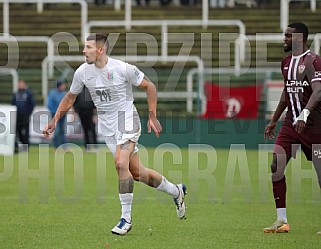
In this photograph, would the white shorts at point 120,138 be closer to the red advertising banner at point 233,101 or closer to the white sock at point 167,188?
the white sock at point 167,188

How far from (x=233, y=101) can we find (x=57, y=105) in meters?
5.58

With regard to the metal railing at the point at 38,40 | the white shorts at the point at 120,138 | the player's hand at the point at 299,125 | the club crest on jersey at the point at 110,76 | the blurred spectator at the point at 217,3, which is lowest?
the white shorts at the point at 120,138

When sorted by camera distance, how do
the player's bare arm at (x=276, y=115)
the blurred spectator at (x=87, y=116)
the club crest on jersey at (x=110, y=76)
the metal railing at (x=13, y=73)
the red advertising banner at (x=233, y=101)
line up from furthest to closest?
the metal railing at (x=13, y=73), the red advertising banner at (x=233, y=101), the blurred spectator at (x=87, y=116), the player's bare arm at (x=276, y=115), the club crest on jersey at (x=110, y=76)

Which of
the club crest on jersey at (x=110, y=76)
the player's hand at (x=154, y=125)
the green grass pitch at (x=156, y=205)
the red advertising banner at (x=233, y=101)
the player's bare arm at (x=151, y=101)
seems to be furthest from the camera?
the red advertising banner at (x=233, y=101)

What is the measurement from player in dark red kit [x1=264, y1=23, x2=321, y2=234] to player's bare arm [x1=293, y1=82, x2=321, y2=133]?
0.11 metres

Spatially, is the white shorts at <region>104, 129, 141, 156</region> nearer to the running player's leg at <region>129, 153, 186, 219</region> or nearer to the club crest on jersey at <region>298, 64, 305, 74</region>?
the running player's leg at <region>129, 153, 186, 219</region>

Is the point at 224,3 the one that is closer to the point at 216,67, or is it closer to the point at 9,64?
the point at 216,67

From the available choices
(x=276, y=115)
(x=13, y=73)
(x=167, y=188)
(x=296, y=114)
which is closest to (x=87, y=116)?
(x=13, y=73)

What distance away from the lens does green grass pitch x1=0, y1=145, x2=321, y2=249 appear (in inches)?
416

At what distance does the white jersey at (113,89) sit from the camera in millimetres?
11273

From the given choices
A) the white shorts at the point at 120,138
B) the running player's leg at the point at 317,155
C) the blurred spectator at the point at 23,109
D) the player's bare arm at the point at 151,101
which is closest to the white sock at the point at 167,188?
the white shorts at the point at 120,138

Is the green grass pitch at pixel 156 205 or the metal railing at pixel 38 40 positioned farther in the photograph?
the metal railing at pixel 38 40

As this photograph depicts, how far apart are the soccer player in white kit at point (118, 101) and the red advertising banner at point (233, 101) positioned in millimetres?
17263

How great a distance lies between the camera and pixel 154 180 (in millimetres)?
11648
